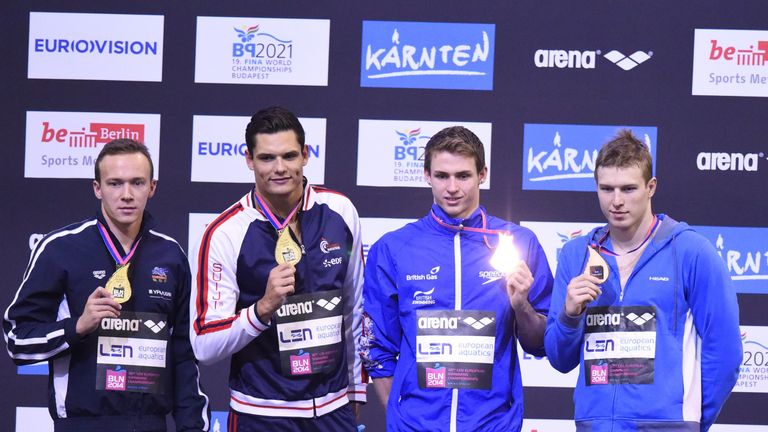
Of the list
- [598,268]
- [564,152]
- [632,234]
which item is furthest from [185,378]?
[564,152]

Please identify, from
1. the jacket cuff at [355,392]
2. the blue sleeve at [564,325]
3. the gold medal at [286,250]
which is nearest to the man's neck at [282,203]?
the gold medal at [286,250]

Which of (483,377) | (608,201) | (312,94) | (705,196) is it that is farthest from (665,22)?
(483,377)

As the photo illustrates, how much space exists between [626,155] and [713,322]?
1.79 feet

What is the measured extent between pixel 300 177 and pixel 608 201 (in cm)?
101

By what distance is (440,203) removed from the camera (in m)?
2.84

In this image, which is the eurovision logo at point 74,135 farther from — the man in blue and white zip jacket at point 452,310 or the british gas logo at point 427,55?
the man in blue and white zip jacket at point 452,310

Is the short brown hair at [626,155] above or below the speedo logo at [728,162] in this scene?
below

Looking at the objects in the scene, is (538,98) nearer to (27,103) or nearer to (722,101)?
(722,101)

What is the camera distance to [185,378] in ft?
9.69

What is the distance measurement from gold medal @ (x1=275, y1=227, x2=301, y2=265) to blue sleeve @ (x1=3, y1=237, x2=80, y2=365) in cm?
68

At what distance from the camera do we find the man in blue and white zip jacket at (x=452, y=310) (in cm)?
268

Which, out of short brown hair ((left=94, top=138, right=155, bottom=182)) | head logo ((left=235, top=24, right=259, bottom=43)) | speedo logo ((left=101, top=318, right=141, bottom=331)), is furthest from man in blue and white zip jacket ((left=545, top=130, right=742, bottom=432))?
head logo ((left=235, top=24, right=259, bottom=43))

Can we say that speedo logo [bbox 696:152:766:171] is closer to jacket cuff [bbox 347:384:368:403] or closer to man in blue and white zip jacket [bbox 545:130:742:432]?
man in blue and white zip jacket [bbox 545:130:742:432]

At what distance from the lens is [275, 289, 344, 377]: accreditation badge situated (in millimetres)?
2848
